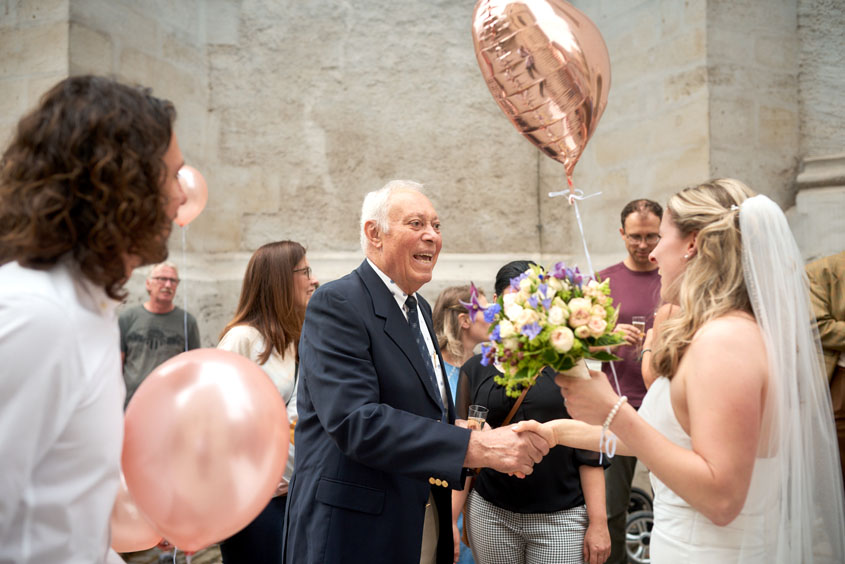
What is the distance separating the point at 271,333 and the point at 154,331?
7.43 feet

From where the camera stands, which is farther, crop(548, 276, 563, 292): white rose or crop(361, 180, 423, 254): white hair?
crop(361, 180, 423, 254): white hair

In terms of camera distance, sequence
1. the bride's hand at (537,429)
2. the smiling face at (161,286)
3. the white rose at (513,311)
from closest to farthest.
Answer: the white rose at (513,311)
the bride's hand at (537,429)
the smiling face at (161,286)

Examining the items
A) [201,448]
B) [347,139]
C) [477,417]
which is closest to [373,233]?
[477,417]

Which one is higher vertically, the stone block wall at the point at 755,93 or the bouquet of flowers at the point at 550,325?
the stone block wall at the point at 755,93

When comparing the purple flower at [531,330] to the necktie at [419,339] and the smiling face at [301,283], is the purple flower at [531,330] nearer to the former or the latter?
the necktie at [419,339]

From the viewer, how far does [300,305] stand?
3.60 meters

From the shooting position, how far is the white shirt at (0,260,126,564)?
3.81 ft

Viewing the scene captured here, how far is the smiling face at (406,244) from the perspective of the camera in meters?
2.69

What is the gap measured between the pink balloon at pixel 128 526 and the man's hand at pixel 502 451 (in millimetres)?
1016

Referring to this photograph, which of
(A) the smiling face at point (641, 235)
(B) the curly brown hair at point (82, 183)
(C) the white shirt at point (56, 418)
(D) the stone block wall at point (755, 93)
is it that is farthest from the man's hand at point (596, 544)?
(D) the stone block wall at point (755, 93)

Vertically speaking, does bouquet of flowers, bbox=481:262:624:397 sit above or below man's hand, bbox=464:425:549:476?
above

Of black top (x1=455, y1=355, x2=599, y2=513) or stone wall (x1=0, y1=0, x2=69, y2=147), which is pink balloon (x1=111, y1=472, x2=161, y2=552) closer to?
black top (x1=455, y1=355, x2=599, y2=513)

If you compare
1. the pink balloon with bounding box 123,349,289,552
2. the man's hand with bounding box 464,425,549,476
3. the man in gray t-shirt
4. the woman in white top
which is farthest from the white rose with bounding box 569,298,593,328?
the man in gray t-shirt

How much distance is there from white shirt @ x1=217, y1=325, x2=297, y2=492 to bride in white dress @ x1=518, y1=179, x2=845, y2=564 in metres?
1.67
